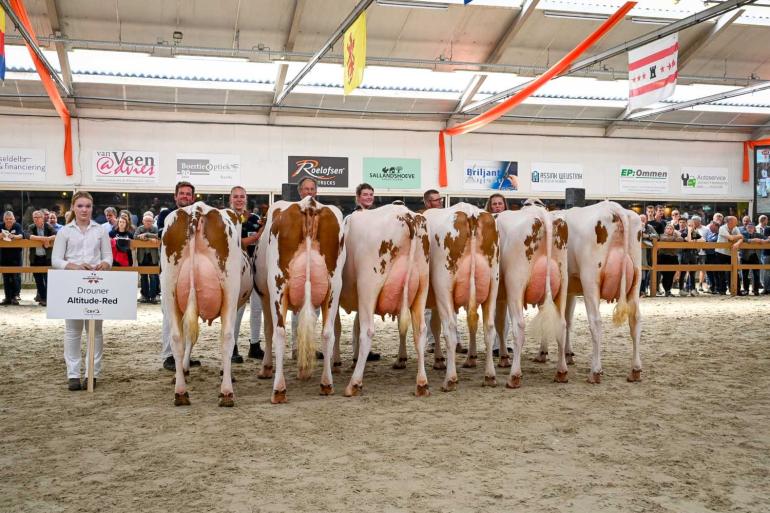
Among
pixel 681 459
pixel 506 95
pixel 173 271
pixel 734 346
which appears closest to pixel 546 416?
pixel 681 459

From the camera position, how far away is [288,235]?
563 centimetres

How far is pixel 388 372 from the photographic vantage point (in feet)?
22.9

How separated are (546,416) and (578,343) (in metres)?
3.97

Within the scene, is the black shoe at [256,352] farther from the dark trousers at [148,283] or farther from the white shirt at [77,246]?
the dark trousers at [148,283]

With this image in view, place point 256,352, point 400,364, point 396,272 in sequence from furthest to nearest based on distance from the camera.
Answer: point 256,352 < point 400,364 < point 396,272

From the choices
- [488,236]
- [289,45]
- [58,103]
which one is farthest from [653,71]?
[58,103]

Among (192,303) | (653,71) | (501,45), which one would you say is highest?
(501,45)

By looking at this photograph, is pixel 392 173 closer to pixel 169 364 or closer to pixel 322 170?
pixel 322 170

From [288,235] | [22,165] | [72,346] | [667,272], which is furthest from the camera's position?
[22,165]

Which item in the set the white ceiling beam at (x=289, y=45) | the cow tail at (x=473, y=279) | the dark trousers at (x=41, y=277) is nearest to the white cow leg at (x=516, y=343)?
the cow tail at (x=473, y=279)

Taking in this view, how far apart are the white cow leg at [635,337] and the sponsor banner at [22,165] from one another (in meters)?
16.3

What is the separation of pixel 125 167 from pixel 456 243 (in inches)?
581

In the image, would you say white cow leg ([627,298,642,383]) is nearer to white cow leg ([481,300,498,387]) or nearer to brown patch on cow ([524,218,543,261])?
brown patch on cow ([524,218,543,261])

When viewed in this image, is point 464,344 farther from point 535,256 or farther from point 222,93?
point 222,93
